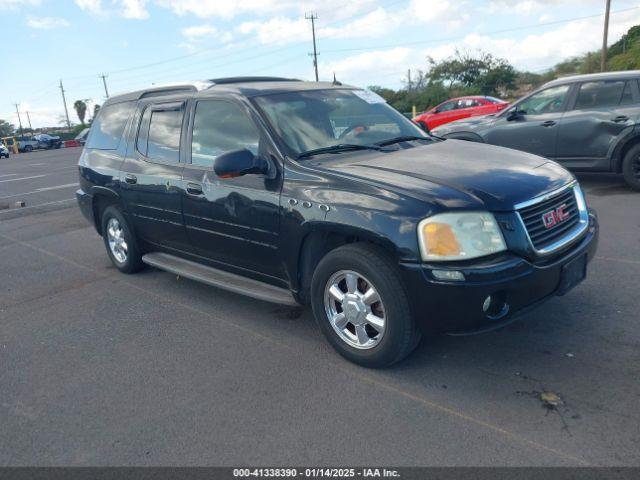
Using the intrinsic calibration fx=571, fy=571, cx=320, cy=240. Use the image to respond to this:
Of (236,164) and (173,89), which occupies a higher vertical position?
(173,89)

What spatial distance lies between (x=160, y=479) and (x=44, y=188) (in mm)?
13427

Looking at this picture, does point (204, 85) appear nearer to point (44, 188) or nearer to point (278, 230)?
point (278, 230)

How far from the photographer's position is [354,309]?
3553mm

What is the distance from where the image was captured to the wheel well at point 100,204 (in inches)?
231

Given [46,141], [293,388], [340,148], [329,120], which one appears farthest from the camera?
[46,141]

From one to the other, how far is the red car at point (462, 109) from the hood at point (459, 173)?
15.7m

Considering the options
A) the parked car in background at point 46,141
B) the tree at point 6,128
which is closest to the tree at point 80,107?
the tree at point 6,128

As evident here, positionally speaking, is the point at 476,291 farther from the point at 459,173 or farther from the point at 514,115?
the point at 514,115

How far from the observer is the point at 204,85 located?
4.82 meters

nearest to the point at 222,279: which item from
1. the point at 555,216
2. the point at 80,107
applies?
the point at 555,216

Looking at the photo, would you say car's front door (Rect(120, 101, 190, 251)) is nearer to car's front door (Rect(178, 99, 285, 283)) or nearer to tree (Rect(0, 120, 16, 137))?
car's front door (Rect(178, 99, 285, 283))

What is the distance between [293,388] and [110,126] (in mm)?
3742

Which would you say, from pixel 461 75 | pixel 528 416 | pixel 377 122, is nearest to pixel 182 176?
pixel 377 122

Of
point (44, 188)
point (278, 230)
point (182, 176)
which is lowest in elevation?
point (44, 188)
